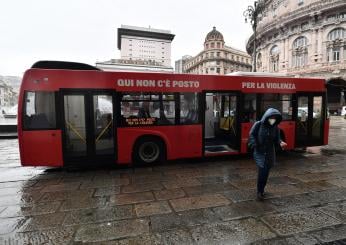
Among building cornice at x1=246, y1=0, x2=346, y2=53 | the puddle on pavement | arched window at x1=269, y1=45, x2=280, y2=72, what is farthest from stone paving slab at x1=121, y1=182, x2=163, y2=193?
arched window at x1=269, y1=45, x2=280, y2=72

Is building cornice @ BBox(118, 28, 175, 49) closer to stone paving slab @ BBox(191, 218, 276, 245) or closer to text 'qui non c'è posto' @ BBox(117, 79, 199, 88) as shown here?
text 'qui non c'è posto' @ BBox(117, 79, 199, 88)

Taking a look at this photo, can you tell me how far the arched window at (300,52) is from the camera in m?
48.1

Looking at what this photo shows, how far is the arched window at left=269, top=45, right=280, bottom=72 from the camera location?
54.3m

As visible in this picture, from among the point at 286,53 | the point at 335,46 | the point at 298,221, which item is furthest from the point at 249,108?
the point at 286,53

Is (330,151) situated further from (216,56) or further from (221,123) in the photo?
(216,56)

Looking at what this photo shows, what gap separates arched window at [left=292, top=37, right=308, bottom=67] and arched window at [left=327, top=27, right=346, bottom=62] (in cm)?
408

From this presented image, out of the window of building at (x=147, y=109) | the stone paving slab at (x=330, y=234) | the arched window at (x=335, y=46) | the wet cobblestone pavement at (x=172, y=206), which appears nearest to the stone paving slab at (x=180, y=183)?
the wet cobblestone pavement at (x=172, y=206)

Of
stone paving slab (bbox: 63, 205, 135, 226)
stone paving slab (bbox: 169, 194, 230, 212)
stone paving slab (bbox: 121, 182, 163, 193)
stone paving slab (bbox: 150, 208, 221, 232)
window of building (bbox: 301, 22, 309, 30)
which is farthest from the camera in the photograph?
window of building (bbox: 301, 22, 309, 30)

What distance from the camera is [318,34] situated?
150ft

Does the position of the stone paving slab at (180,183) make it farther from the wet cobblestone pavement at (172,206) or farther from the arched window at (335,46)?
the arched window at (335,46)

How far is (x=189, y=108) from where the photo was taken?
25.5 ft

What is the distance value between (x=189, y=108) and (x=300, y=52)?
4990 cm

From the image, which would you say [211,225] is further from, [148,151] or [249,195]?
[148,151]

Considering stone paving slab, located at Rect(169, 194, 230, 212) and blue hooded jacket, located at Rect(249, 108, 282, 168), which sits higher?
blue hooded jacket, located at Rect(249, 108, 282, 168)
